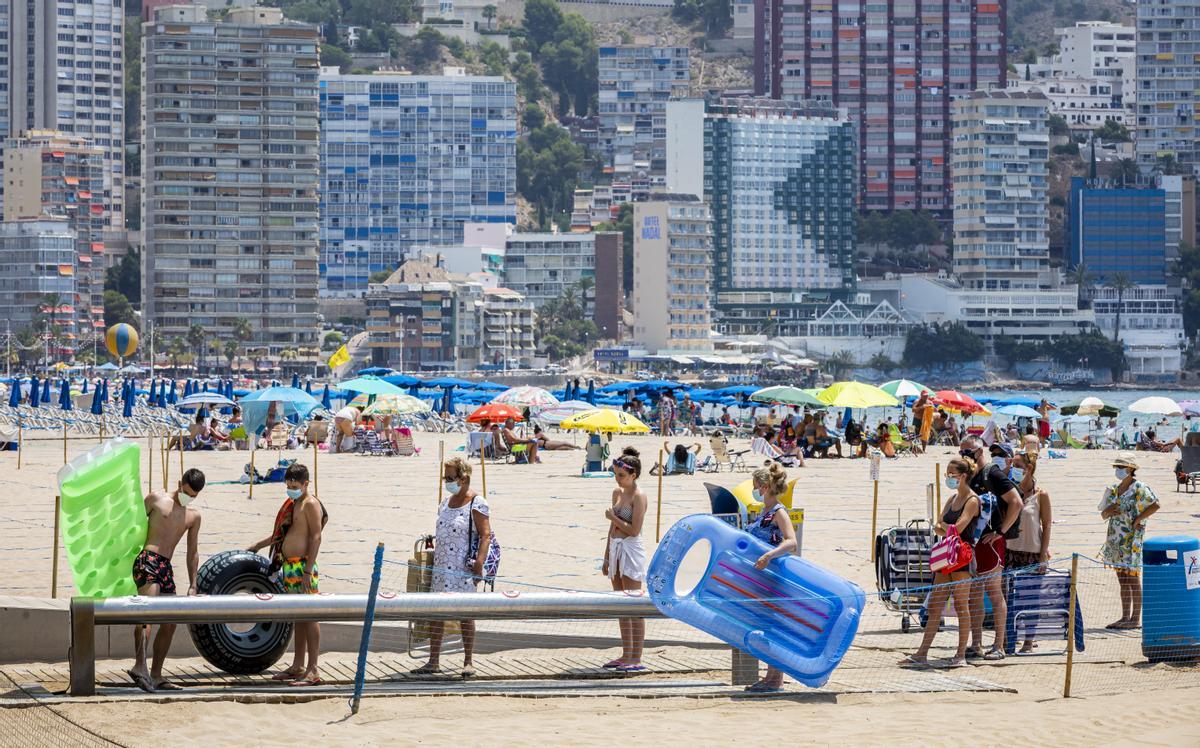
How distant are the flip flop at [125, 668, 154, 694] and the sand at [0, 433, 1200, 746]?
356mm

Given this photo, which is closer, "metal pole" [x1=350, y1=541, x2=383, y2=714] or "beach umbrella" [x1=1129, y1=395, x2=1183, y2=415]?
"metal pole" [x1=350, y1=541, x2=383, y2=714]

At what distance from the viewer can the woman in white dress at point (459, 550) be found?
10102 millimetres

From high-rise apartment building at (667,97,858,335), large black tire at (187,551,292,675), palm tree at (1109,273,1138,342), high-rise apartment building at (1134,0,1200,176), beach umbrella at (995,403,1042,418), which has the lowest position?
beach umbrella at (995,403,1042,418)

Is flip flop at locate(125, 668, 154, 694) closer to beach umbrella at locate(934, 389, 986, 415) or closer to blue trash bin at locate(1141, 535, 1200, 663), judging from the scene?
blue trash bin at locate(1141, 535, 1200, 663)

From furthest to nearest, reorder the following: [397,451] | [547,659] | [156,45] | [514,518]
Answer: [156,45]
[397,451]
[514,518]
[547,659]

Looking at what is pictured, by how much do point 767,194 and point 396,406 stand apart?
11420 cm

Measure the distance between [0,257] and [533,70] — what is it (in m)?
70.5

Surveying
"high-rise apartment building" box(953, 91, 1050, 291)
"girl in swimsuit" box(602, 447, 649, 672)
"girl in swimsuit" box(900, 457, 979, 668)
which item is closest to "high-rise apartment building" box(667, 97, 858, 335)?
"high-rise apartment building" box(953, 91, 1050, 291)

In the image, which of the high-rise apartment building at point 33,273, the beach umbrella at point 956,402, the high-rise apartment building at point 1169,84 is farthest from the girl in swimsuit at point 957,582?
the high-rise apartment building at point 1169,84

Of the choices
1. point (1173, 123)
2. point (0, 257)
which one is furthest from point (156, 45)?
point (1173, 123)

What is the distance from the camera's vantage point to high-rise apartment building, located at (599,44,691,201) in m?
171

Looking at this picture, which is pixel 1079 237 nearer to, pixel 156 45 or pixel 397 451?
pixel 156 45

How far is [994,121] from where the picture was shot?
14688cm

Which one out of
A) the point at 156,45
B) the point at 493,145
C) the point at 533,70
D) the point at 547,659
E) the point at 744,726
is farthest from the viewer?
the point at 533,70
